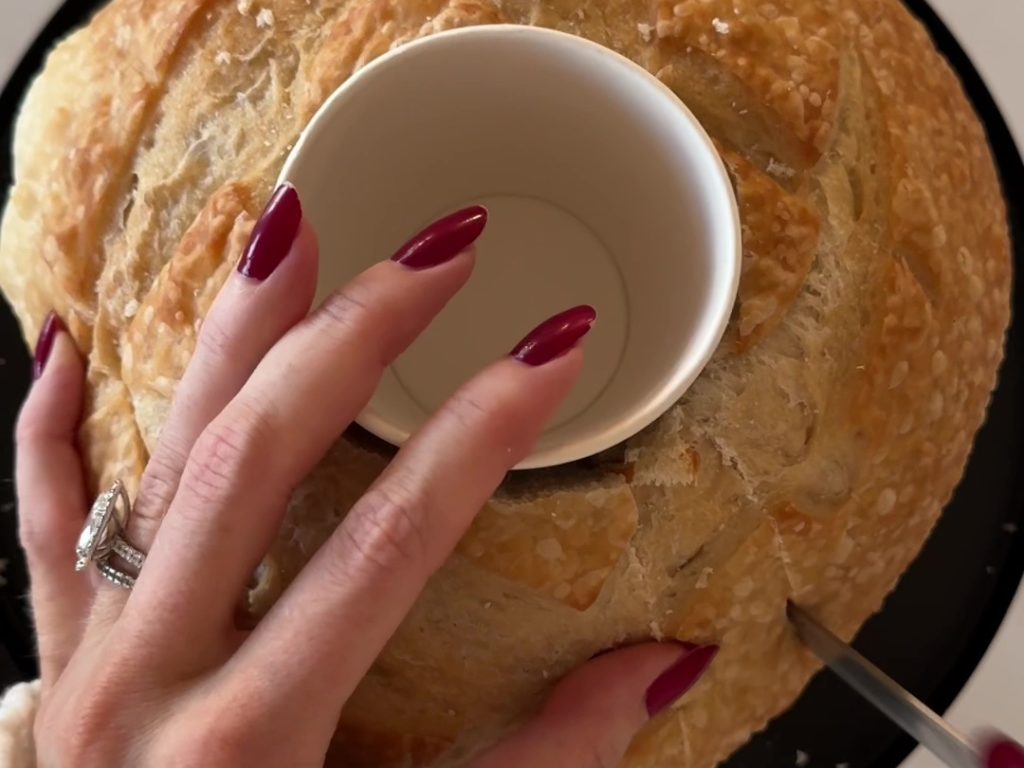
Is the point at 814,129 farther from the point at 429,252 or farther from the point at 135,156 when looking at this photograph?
the point at 135,156

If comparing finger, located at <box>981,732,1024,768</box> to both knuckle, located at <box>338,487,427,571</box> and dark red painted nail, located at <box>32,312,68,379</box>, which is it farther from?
dark red painted nail, located at <box>32,312,68,379</box>

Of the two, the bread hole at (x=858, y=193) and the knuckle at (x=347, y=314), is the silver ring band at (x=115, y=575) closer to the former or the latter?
the knuckle at (x=347, y=314)

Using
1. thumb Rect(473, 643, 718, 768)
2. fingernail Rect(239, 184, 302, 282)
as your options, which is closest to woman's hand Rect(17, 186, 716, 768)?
fingernail Rect(239, 184, 302, 282)

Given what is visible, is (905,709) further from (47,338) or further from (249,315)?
(47,338)

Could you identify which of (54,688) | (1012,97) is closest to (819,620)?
(54,688)

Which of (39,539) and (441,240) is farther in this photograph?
(39,539)

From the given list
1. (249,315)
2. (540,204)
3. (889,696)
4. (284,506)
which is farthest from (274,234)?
(889,696)
